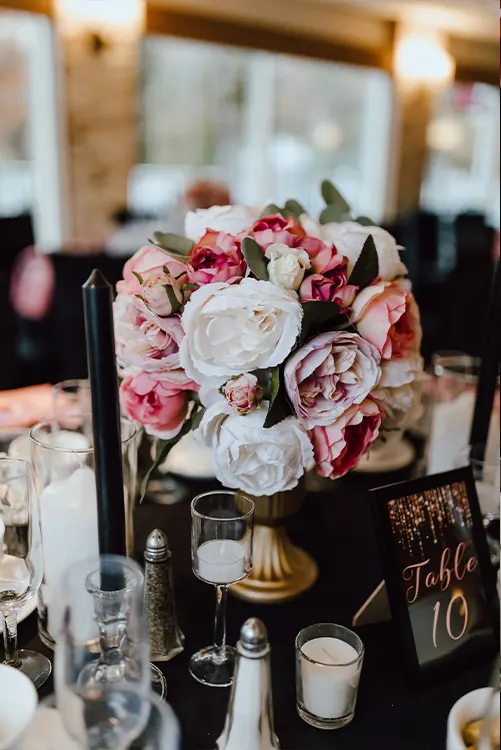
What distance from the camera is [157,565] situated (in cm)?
74

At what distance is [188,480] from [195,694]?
49cm

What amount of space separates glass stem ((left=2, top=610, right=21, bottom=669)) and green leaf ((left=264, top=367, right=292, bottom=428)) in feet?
1.03

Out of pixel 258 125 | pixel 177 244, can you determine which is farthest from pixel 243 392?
pixel 258 125

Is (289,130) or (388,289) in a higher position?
(289,130)

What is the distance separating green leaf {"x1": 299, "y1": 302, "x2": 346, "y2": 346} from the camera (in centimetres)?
72

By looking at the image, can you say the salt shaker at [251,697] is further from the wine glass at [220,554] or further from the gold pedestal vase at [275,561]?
the gold pedestal vase at [275,561]

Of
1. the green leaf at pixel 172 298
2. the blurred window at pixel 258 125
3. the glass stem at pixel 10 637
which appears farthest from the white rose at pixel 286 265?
the blurred window at pixel 258 125

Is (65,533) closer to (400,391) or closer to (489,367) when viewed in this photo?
(400,391)

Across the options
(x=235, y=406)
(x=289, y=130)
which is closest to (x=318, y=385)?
(x=235, y=406)

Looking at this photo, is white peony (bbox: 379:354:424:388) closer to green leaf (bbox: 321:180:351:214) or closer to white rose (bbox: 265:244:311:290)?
white rose (bbox: 265:244:311:290)

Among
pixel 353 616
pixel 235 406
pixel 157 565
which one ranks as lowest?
pixel 353 616

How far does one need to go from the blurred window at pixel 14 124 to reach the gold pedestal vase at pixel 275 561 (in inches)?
170

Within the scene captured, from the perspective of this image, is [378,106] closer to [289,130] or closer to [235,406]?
[289,130]

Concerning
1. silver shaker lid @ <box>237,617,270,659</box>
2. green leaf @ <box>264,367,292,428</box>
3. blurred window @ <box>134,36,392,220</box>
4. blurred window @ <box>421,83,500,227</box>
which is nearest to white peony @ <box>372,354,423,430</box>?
green leaf @ <box>264,367,292,428</box>
